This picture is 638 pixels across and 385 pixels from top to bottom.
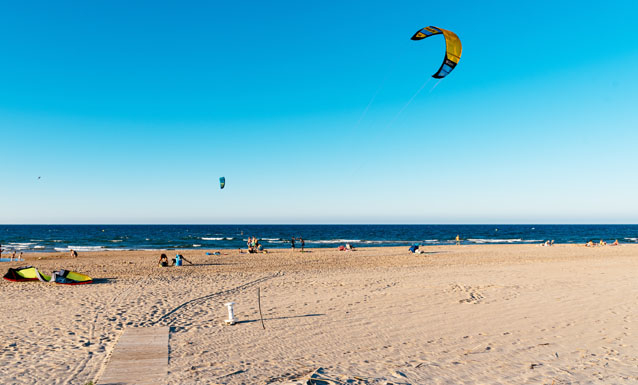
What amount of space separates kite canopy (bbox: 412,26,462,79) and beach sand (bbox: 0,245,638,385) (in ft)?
18.9

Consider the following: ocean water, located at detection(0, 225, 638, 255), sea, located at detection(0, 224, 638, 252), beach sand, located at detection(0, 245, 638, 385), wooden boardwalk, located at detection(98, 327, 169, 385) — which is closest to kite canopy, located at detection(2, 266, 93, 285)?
beach sand, located at detection(0, 245, 638, 385)

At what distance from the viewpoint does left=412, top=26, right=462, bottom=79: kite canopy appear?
9281mm

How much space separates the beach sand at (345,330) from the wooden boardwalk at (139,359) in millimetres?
155

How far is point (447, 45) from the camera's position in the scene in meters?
9.53

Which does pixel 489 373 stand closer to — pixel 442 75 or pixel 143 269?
pixel 442 75

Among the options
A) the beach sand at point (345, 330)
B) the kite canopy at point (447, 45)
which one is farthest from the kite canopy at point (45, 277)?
the kite canopy at point (447, 45)

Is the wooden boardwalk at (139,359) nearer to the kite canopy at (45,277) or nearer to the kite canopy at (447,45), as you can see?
the kite canopy at (45,277)

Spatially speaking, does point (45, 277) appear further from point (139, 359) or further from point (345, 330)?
point (345, 330)

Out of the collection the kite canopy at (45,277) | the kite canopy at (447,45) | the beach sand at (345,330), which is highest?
the kite canopy at (447,45)

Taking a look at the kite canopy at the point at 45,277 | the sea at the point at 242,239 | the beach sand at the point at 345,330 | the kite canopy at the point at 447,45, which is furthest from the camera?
the sea at the point at 242,239

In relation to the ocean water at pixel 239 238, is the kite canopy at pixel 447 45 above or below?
above

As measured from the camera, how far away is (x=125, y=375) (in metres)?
5.86

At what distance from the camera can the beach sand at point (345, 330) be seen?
613cm

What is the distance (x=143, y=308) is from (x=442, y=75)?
942 cm
